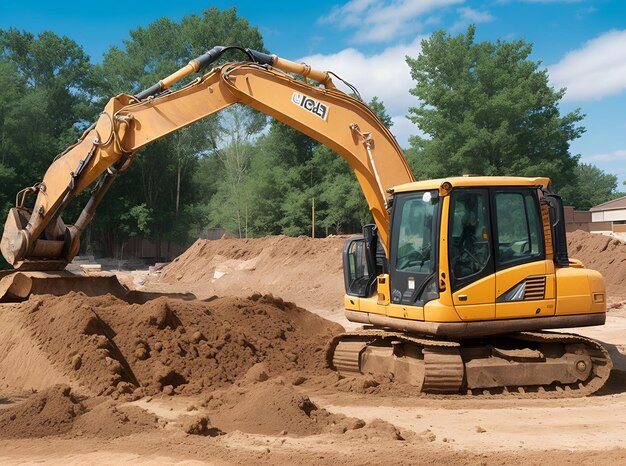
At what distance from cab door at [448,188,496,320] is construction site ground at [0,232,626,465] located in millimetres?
1054

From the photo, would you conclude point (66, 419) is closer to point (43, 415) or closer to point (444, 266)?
point (43, 415)

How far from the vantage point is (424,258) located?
8023mm

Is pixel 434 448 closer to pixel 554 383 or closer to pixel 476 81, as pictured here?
pixel 554 383

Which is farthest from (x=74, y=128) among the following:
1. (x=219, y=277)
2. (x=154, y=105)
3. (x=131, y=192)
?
(x=154, y=105)

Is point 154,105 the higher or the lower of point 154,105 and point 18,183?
the lower

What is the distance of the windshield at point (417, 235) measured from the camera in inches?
314

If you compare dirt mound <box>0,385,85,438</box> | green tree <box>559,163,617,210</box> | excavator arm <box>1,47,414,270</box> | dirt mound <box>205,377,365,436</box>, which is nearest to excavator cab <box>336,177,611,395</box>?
excavator arm <box>1,47,414,270</box>

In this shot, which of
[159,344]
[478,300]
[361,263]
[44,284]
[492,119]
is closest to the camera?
[478,300]

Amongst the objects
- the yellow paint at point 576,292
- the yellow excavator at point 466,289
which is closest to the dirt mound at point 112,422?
the yellow excavator at point 466,289

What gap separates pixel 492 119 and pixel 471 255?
90.1ft

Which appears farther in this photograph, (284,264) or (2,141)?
(2,141)

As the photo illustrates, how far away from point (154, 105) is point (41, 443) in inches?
243

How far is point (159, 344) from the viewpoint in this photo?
8.92m

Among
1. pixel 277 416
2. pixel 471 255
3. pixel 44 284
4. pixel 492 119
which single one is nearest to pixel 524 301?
pixel 471 255
